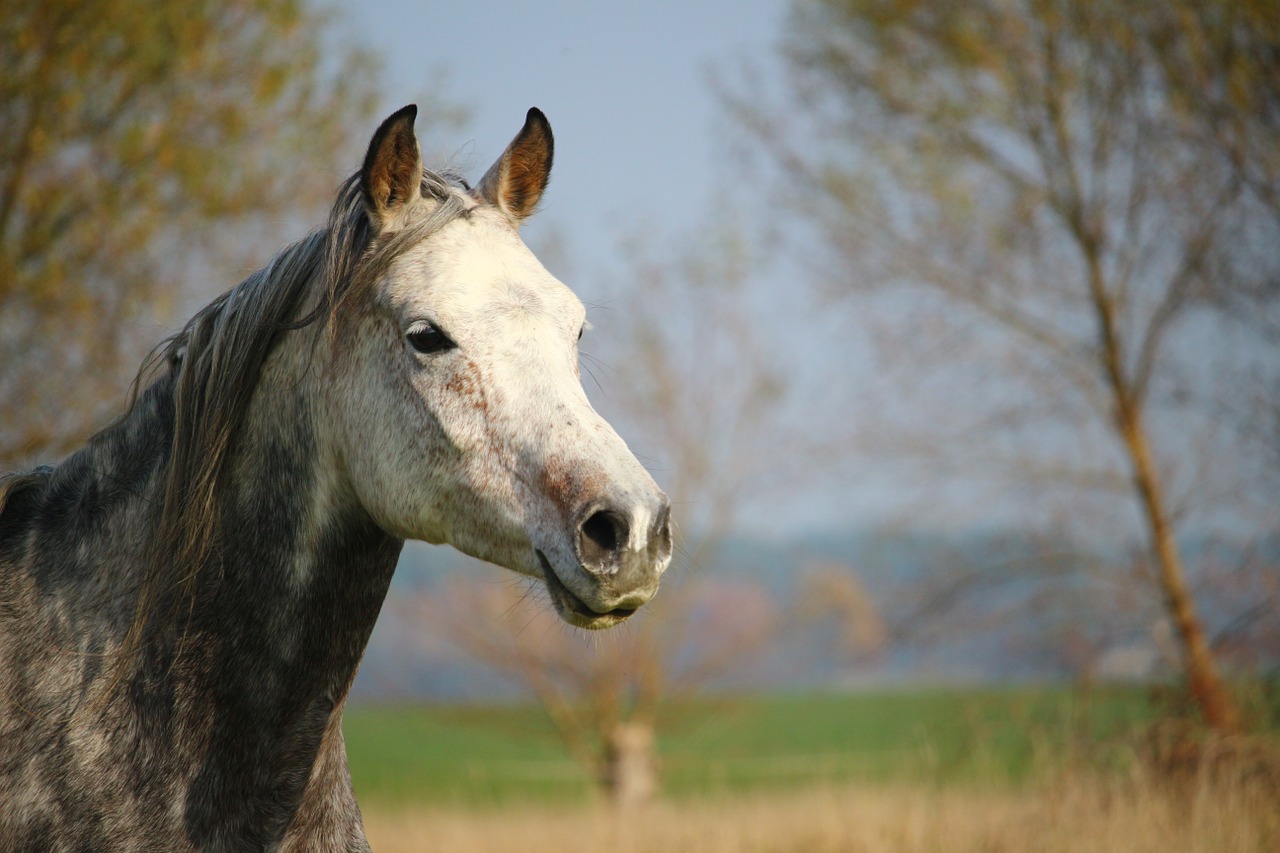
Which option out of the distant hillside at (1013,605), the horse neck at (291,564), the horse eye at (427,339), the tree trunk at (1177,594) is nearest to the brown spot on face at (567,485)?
the horse eye at (427,339)

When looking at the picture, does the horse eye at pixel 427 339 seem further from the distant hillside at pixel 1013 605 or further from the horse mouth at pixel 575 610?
the distant hillside at pixel 1013 605

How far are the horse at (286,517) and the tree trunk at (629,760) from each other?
992 centimetres

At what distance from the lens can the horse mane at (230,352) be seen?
7.61ft

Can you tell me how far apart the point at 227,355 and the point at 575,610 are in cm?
108

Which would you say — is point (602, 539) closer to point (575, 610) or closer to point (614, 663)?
point (575, 610)

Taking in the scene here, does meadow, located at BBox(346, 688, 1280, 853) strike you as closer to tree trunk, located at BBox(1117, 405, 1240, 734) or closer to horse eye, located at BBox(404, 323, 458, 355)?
tree trunk, located at BBox(1117, 405, 1240, 734)

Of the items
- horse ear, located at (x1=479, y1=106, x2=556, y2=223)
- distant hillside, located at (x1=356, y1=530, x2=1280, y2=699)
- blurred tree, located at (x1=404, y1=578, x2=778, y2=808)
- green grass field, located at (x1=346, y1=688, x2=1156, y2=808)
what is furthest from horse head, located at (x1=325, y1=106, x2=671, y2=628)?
blurred tree, located at (x1=404, y1=578, x2=778, y2=808)

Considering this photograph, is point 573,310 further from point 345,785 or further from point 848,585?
Answer: point 848,585

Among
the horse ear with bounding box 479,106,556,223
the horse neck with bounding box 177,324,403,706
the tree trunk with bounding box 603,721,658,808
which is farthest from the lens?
the tree trunk with bounding box 603,721,658,808

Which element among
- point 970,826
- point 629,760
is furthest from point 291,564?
point 629,760

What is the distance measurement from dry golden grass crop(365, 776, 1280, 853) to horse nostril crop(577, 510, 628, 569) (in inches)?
150

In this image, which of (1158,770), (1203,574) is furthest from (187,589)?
(1203,574)

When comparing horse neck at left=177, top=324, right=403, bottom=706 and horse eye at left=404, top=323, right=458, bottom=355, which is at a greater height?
horse eye at left=404, top=323, right=458, bottom=355

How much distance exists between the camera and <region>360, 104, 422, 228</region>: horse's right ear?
7.70 ft
